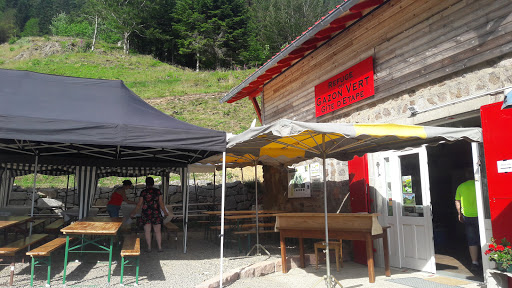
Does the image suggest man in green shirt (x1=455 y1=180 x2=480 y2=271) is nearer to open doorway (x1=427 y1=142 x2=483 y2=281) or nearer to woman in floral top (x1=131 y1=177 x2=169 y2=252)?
open doorway (x1=427 y1=142 x2=483 y2=281)

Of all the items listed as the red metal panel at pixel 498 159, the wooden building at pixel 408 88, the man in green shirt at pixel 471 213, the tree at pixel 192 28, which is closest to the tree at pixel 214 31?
the tree at pixel 192 28

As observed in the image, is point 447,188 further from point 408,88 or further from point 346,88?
point 408,88

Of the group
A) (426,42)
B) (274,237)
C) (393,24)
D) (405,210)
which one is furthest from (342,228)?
(274,237)

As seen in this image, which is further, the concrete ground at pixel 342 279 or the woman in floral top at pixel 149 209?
the woman in floral top at pixel 149 209

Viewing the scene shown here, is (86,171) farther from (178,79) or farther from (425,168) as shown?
(178,79)

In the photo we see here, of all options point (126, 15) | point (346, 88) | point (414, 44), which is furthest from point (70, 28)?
point (414, 44)

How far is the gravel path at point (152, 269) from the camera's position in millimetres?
4719

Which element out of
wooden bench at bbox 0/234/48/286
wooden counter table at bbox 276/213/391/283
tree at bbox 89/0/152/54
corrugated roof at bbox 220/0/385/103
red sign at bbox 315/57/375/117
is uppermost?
tree at bbox 89/0/152/54

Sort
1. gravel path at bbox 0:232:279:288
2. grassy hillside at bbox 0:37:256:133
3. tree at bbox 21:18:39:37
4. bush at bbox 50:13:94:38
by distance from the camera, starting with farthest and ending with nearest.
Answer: tree at bbox 21:18:39:37 < bush at bbox 50:13:94:38 < grassy hillside at bbox 0:37:256:133 < gravel path at bbox 0:232:279:288

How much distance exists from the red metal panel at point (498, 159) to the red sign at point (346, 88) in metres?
2.23

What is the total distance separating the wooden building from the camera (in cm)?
459

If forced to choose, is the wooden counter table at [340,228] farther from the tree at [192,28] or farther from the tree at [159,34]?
the tree at [159,34]

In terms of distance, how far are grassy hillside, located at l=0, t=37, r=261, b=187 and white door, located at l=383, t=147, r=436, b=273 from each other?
7.83 meters

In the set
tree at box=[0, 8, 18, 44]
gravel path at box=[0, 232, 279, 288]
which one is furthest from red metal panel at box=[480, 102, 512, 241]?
tree at box=[0, 8, 18, 44]
